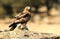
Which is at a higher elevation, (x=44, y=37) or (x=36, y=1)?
(x=36, y=1)

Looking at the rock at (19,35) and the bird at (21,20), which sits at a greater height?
the bird at (21,20)

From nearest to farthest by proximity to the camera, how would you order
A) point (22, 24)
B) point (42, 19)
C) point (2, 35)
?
point (2, 35), point (22, 24), point (42, 19)

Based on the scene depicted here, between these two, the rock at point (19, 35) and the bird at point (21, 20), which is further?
the bird at point (21, 20)

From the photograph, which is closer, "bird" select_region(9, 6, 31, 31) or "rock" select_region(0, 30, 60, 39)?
"rock" select_region(0, 30, 60, 39)

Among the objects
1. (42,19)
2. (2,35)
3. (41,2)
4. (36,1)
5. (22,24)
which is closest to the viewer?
(2,35)

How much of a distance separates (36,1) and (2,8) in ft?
25.2

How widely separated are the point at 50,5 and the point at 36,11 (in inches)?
128

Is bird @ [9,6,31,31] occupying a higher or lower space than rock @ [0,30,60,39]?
higher

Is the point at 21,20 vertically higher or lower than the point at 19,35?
higher

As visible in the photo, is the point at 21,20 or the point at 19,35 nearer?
the point at 19,35

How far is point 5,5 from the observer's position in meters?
55.5

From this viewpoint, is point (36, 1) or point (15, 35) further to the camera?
point (36, 1)

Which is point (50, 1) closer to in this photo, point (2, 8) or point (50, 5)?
point (50, 5)

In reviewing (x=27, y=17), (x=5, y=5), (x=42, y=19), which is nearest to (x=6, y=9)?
(x=5, y=5)
